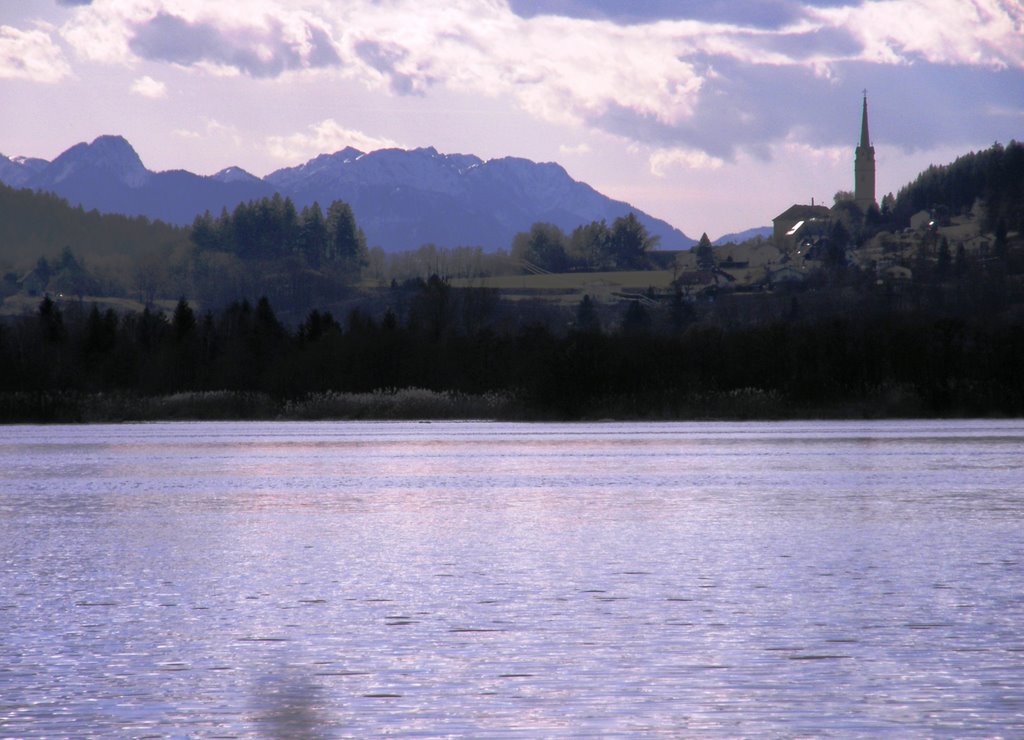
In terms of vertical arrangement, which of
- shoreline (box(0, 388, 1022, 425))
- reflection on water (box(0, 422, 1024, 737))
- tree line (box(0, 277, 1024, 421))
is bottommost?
reflection on water (box(0, 422, 1024, 737))

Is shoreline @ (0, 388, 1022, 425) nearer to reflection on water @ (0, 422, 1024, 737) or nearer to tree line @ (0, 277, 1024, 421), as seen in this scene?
tree line @ (0, 277, 1024, 421)

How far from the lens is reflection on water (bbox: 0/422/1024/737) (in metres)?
9.29

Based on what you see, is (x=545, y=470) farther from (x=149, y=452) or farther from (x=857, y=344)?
(x=857, y=344)

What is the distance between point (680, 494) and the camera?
27969 mm

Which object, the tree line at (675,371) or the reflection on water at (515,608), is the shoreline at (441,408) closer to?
the tree line at (675,371)

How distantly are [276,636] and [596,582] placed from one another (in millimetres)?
4421

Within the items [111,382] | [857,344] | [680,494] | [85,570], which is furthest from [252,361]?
[85,570]

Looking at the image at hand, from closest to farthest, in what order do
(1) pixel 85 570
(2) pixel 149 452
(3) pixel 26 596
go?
(3) pixel 26 596, (1) pixel 85 570, (2) pixel 149 452

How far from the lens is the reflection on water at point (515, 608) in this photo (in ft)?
30.5

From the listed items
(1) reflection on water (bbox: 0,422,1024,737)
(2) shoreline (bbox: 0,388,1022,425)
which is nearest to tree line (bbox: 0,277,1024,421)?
(2) shoreline (bbox: 0,388,1022,425)

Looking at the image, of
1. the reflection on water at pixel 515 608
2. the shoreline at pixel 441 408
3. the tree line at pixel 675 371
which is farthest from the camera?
the shoreline at pixel 441 408

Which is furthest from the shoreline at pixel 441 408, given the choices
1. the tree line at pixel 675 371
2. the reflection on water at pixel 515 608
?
the reflection on water at pixel 515 608

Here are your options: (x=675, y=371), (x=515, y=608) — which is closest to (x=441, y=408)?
(x=675, y=371)

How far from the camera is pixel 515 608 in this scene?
1361 centimetres
